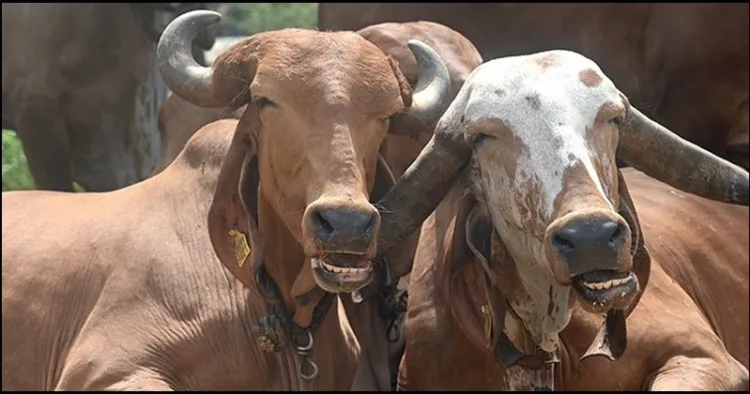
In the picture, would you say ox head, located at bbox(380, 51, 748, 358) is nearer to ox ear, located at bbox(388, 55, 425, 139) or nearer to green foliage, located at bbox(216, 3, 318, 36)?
ox ear, located at bbox(388, 55, 425, 139)

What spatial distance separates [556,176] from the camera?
470cm

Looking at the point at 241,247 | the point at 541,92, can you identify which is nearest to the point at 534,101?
the point at 541,92

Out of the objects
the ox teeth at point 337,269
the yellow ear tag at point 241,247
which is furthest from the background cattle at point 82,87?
the ox teeth at point 337,269

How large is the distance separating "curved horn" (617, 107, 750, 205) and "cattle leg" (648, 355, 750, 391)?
1.71ft

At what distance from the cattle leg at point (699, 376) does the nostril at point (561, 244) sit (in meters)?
0.97

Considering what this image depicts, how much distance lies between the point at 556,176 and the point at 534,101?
0.96 feet

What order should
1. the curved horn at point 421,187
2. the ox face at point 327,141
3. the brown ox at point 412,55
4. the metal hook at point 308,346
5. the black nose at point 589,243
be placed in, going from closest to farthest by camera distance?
the black nose at point 589,243 < the ox face at point 327,141 < the curved horn at point 421,187 < the metal hook at point 308,346 < the brown ox at point 412,55

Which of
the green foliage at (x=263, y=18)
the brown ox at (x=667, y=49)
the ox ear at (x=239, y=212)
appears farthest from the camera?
the green foliage at (x=263, y=18)

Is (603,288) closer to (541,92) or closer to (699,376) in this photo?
(541,92)

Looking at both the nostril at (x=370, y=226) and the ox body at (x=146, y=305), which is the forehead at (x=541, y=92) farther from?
the ox body at (x=146, y=305)

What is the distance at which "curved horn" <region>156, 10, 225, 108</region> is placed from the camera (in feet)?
17.4

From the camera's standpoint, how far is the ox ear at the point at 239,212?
207 inches

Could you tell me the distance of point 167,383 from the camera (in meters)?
5.32

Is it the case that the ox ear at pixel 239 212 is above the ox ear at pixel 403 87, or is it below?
below
